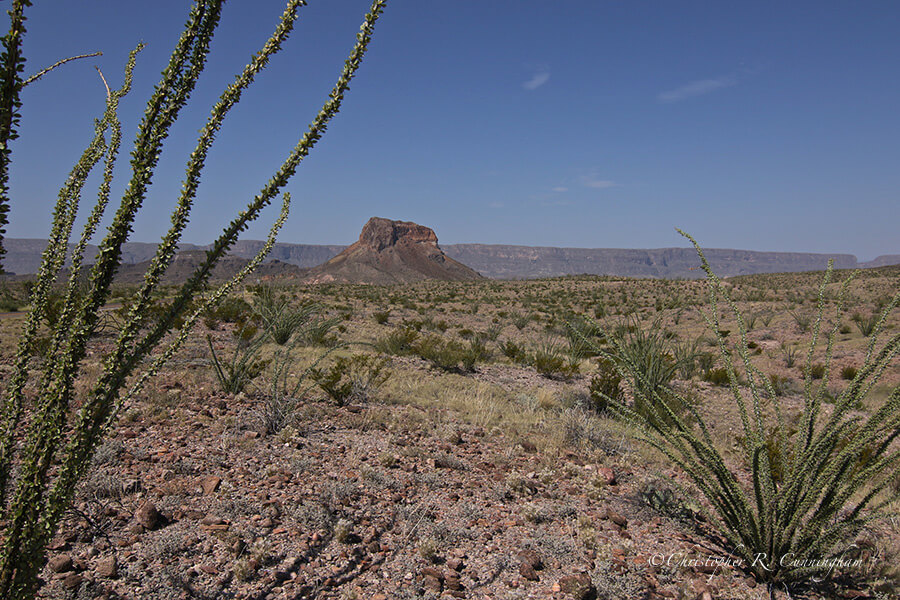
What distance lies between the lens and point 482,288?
46.4 metres

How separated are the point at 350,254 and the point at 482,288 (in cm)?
9133

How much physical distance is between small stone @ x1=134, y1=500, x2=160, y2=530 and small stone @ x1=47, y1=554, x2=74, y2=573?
420 mm

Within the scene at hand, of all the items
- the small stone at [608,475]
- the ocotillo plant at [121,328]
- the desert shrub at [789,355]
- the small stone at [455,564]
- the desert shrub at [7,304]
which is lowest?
the desert shrub at [789,355]

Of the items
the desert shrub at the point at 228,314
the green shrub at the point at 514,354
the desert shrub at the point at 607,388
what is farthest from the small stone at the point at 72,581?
the green shrub at the point at 514,354

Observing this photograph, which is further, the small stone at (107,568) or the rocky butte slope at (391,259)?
the rocky butte slope at (391,259)

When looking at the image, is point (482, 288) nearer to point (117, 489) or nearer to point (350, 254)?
point (117, 489)

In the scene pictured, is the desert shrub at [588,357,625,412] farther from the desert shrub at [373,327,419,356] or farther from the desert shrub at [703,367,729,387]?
the desert shrub at [373,327,419,356]

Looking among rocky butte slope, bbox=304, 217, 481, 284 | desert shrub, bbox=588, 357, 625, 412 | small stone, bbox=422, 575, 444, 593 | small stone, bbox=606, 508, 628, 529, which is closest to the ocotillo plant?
small stone, bbox=422, 575, 444, 593

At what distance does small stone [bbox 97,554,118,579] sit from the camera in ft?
8.29

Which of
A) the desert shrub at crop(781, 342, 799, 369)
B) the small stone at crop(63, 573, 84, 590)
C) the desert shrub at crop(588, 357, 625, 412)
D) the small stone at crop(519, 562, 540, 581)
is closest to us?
the small stone at crop(63, 573, 84, 590)

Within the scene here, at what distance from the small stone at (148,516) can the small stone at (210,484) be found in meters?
0.40

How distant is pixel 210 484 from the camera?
3529 mm

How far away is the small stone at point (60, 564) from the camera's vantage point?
2516mm

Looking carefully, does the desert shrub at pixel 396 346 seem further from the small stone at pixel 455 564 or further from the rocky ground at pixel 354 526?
the small stone at pixel 455 564
